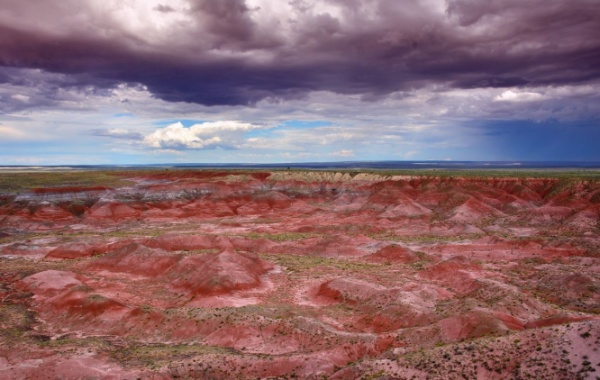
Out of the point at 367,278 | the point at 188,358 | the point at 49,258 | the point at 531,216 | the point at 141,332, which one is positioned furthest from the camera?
the point at 531,216

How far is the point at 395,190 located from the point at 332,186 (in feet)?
92.1

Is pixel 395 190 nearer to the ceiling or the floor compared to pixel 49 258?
nearer to the ceiling

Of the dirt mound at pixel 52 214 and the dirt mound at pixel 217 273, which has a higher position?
the dirt mound at pixel 52 214

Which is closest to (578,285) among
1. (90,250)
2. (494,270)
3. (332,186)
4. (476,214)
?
(494,270)

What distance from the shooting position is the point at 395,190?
452ft

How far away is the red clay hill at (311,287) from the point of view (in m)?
34.0

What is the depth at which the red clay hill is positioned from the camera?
34.0 metres

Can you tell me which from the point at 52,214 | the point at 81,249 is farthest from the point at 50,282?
the point at 52,214

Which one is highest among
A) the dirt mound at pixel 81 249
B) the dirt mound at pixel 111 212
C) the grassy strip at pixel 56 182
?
the grassy strip at pixel 56 182

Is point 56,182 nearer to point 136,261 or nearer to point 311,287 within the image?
point 136,261

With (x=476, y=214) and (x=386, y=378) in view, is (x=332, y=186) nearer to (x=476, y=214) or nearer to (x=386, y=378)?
(x=476, y=214)

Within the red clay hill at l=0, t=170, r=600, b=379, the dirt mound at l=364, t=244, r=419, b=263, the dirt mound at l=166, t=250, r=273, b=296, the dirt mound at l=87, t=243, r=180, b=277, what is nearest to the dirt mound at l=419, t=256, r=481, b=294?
the red clay hill at l=0, t=170, r=600, b=379

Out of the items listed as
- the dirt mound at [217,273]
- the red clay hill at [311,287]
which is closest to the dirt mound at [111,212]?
the red clay hill at [311,287]

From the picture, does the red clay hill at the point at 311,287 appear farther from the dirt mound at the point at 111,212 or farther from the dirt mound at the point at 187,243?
the dirt mound at the point at 111,212
